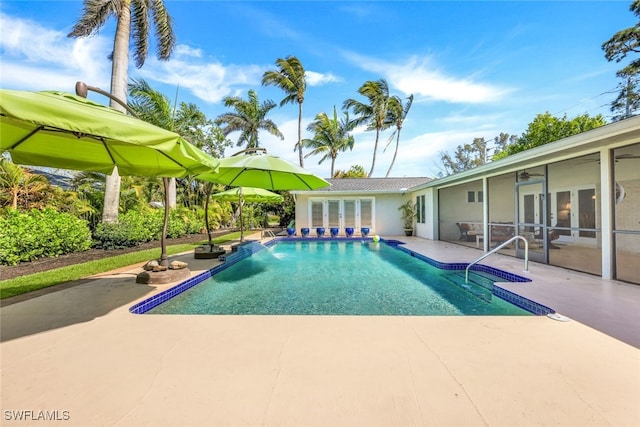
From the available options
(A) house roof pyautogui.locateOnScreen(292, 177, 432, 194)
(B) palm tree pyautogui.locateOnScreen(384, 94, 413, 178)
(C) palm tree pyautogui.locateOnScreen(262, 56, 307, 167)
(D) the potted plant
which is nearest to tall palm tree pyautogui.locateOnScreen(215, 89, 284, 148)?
(C) palm tree pyautogui.locateOnScreen(262, 56, 307, 167)

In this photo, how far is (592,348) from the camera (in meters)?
2.72

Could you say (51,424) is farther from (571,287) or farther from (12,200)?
(12,200)

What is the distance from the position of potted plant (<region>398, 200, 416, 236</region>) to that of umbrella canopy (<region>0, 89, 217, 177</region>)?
43.3 ft

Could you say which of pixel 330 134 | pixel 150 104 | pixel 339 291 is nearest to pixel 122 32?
pixel 150 104

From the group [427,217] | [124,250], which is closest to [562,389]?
[124,250]

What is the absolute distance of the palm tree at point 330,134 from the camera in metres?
24.6

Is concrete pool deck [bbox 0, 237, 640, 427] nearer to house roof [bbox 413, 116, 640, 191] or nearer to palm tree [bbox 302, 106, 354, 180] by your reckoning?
house roof [bbox 413, 116, 640, 191]

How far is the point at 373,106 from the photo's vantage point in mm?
23891

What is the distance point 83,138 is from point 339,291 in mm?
4893

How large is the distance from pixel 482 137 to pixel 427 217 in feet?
120

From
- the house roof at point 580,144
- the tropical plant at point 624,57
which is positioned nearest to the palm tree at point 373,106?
the tropical plant at point 624,57

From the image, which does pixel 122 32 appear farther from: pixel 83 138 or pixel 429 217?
pixel 429 217

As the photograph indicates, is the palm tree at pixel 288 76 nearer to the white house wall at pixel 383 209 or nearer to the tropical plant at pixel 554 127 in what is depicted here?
the white house wall at pixel 383 209

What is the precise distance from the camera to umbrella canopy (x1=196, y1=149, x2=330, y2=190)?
6.14m
